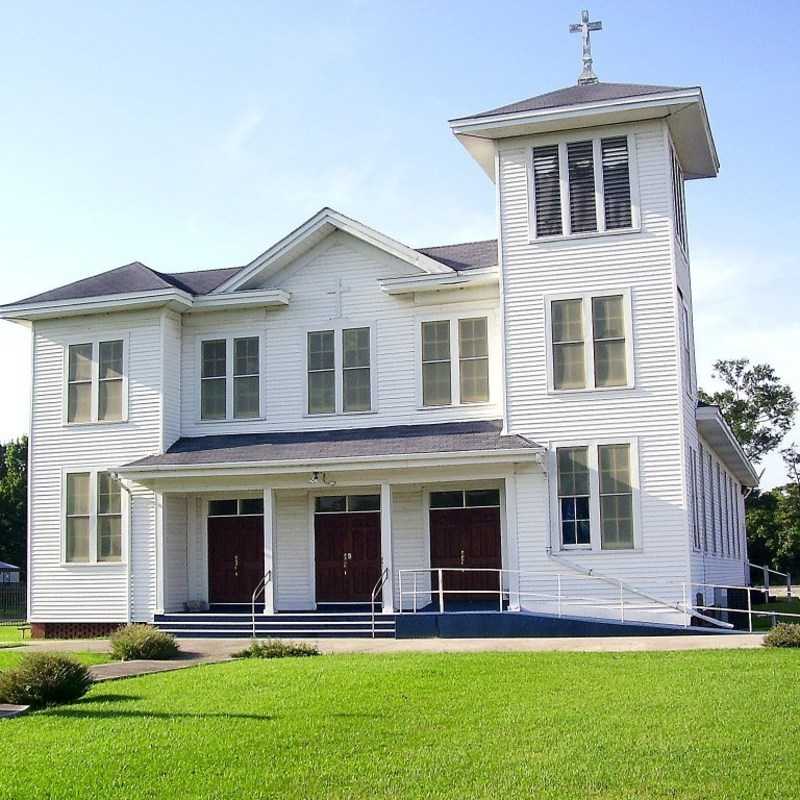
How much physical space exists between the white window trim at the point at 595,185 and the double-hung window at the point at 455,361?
7.89ft

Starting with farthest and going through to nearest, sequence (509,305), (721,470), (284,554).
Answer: (721,470), (284,554), (509,305)

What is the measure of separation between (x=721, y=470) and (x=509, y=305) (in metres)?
10.1

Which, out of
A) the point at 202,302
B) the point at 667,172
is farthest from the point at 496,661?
the point at 202,302

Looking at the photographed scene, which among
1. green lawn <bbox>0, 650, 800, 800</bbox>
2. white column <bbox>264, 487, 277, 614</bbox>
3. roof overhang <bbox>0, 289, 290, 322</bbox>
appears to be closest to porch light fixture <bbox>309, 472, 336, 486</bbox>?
white column <bbox>264, 487, 277, 614</bbox>

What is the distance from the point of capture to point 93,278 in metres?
26.9

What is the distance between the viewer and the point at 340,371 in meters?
24.9

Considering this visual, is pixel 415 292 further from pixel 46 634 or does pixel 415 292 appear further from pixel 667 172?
pixel 46 634

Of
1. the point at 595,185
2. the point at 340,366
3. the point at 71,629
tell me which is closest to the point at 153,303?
the point at 340,366

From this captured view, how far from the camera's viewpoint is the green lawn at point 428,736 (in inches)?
328

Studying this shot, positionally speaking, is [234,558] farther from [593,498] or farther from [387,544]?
[593,498]

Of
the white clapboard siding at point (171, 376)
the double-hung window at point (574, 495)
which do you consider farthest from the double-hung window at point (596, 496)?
the white clapboard siding at point (171, 376)

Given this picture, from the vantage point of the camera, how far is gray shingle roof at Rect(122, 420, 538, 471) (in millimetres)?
22500

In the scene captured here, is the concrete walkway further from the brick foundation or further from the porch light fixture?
the porch light fixture

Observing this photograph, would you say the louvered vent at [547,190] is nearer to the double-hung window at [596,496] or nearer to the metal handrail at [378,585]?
the double-hung window at [596,496]
